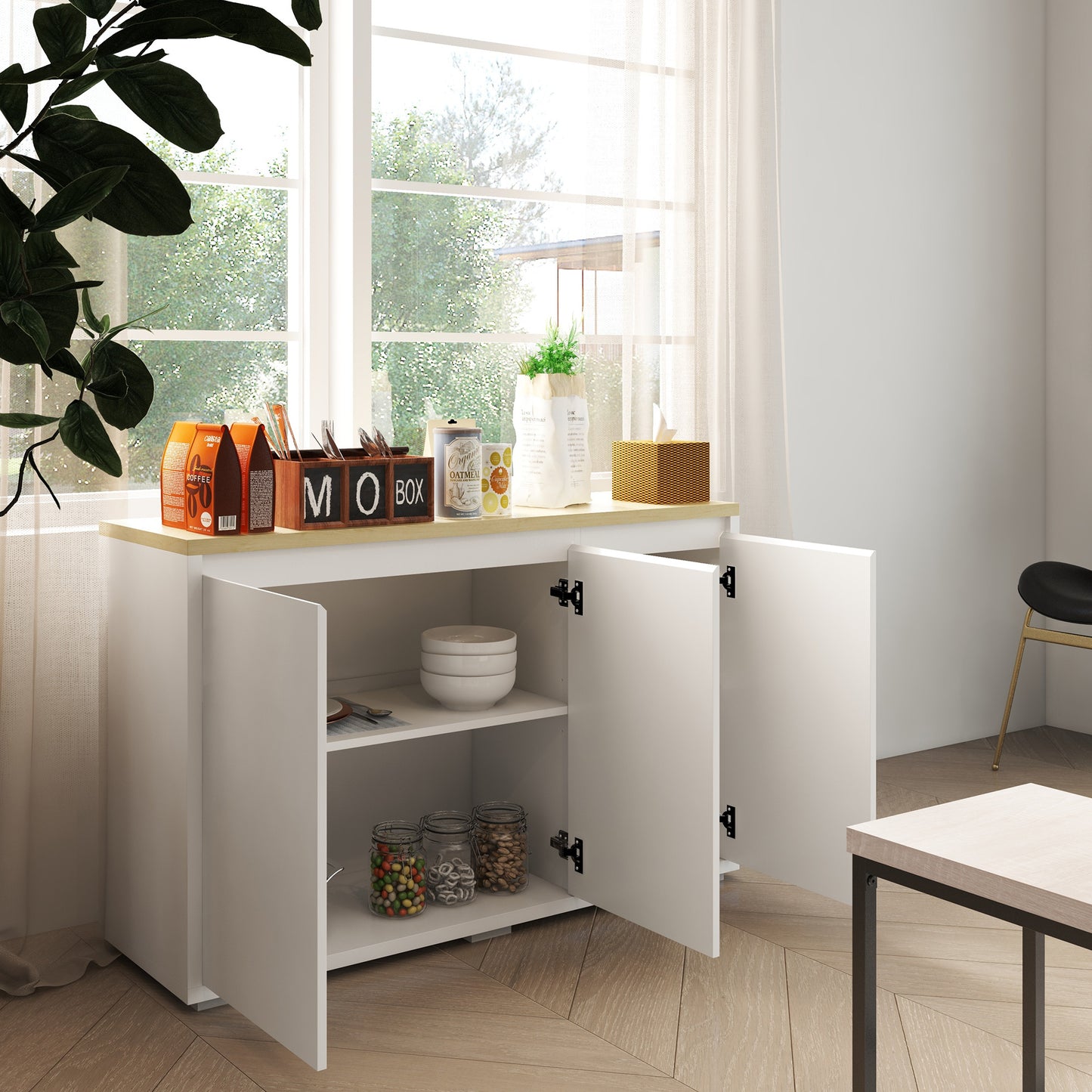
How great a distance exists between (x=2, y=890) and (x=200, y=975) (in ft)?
1.43

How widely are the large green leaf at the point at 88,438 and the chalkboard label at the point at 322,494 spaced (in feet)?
3.66

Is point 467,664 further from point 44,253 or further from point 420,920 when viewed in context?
point 44,253

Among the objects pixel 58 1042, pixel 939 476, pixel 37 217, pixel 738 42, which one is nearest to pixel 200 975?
pixel 58 1042

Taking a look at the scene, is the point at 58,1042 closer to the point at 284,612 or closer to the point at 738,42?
the point at 284,612

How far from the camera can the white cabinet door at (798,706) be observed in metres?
2.35

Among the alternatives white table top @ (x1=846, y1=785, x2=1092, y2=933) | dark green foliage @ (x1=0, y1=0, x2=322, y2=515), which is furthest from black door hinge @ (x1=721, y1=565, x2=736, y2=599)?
dark green foliage @ (x1=0, y1=0, x2=322, y2=515)

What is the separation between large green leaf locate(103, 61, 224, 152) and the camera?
760 millimetres

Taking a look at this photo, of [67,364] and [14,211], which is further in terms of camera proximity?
[67,364]

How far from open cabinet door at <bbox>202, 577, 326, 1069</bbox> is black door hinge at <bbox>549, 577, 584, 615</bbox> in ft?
2.22

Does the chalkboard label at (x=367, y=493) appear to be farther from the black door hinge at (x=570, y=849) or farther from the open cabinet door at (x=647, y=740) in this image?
the black door hinge at (x=570, y=849)

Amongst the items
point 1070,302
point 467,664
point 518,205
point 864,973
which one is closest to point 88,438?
point 864,973

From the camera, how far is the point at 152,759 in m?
2.21

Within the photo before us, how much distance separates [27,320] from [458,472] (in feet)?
5.12

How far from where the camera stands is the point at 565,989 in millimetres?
2260
